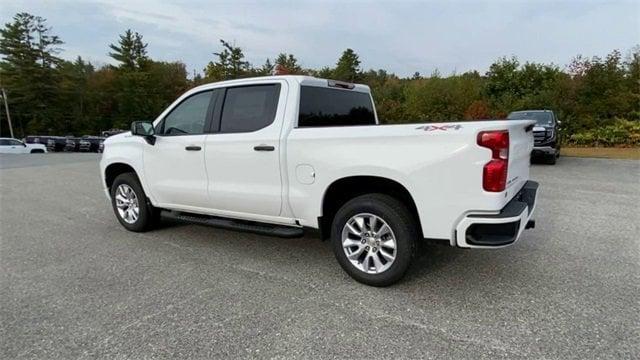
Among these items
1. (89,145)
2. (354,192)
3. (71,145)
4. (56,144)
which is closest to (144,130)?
(354,192)

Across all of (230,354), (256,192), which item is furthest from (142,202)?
(230,354)

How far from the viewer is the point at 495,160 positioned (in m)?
3.00

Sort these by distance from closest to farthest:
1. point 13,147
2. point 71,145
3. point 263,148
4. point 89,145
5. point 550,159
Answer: point 263,148, point 550,159, point 13,147, point 89,145, point 71,145

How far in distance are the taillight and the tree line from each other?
19037 mm

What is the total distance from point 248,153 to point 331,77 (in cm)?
4024

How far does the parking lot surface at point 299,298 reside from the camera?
2732 mm

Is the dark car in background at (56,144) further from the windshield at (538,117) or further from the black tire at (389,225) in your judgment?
the black tire at (389,225)

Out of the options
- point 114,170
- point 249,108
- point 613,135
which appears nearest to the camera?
point 249,108

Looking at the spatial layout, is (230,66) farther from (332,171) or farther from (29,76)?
(332,171)

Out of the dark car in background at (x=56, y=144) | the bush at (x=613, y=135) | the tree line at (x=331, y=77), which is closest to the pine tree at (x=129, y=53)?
the tree line at (x=331, y=77)

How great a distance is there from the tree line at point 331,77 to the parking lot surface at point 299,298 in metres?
17.9

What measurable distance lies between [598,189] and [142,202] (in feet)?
28.5

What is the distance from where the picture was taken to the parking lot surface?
273 cm

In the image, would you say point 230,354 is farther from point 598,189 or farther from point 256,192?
point 598,189
